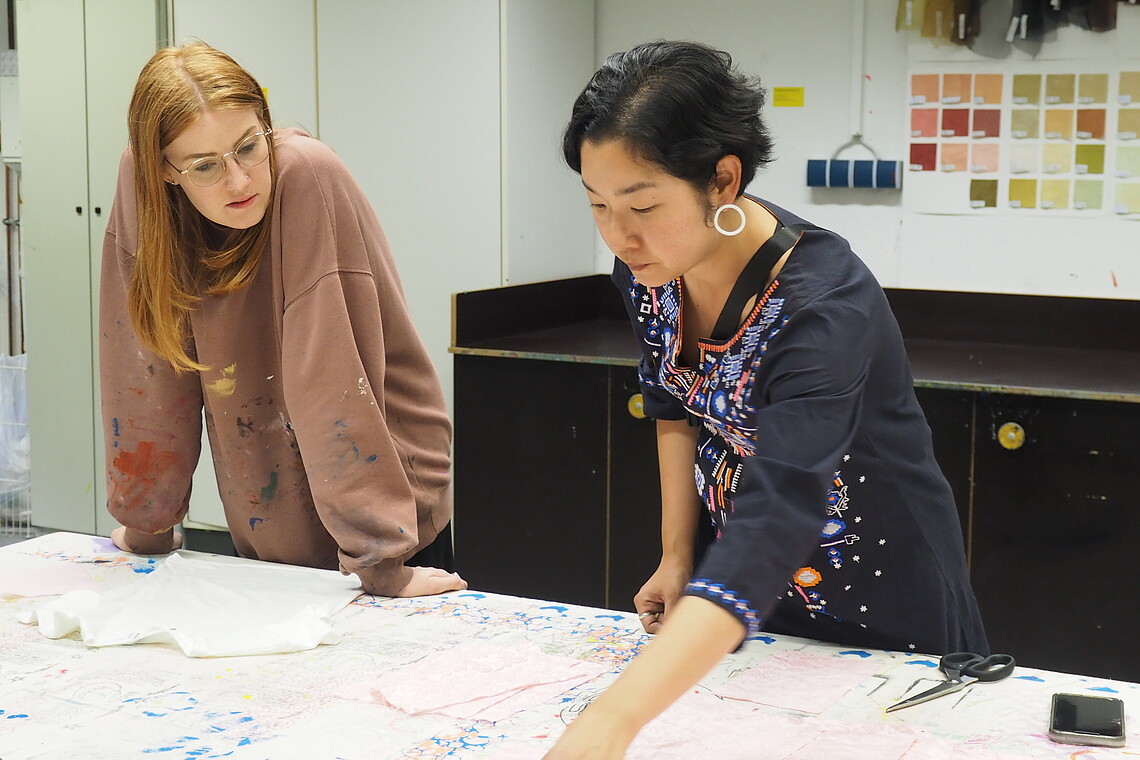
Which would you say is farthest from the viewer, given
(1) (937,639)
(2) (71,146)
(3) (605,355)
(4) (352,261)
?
(2) (71,146)

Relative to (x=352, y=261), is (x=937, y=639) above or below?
below

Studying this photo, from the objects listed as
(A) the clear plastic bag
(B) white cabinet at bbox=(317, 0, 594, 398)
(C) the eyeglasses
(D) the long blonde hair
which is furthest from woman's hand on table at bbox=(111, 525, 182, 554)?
(A) the clear plastic bag

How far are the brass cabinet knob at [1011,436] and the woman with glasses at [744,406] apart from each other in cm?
96

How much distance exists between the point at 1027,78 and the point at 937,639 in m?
1.84

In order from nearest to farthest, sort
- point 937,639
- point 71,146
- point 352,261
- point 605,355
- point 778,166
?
point 937,639
point 352,261
point 605,355
point 778,166
point 71,146

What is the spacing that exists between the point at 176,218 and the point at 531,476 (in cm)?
136

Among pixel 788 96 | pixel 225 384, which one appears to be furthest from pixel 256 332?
pixel 788 96

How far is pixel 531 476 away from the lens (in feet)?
9.02

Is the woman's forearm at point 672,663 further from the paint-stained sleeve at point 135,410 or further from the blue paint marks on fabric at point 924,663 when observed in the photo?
the paint-stained sleeve at point 135,410

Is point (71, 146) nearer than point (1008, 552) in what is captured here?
No

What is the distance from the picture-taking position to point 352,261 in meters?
1.50

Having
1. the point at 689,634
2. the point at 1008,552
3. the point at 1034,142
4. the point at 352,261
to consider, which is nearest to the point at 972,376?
the point at 1008,552

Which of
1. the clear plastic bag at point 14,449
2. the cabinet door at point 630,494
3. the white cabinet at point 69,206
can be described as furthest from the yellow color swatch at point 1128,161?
the clear plastic bag at point 14,449

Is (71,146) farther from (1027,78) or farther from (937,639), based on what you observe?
(937,639)
